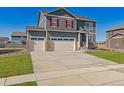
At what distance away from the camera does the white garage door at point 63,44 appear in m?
21.2

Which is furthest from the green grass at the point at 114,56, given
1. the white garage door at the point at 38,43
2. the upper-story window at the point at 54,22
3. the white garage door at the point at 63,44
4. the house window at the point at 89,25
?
the house window at the point at 89,25

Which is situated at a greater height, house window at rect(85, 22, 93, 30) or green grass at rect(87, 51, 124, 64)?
house window at rect(85, 22, 93, 30)

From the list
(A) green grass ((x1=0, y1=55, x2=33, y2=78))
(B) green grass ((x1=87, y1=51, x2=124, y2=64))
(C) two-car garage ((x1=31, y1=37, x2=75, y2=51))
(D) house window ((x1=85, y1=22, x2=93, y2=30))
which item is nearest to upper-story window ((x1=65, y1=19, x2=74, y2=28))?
(C) two-car garage ((x1=31, y1=37, x2=75, y2=51))

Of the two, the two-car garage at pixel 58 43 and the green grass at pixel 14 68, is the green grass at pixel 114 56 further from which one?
the green grass at pixel 14 68

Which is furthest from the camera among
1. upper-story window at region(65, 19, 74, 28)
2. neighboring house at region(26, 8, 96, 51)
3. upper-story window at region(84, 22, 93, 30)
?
upper-story window at region(84, 22, 93, 30)

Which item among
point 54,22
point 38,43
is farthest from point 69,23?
→ point 38,43

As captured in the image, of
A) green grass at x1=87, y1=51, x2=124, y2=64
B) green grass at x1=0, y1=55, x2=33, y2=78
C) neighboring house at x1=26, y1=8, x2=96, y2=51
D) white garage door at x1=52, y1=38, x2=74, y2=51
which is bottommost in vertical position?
green grass at x1=0, y1=55, x2=33, y2=78

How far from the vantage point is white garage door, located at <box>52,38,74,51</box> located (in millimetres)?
21156

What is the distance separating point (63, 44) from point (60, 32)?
198 centimetres

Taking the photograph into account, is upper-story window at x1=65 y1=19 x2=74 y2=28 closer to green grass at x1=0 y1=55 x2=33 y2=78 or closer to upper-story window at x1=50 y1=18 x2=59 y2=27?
upper-story window at x1=50 y1=18 x2=59 y2=27

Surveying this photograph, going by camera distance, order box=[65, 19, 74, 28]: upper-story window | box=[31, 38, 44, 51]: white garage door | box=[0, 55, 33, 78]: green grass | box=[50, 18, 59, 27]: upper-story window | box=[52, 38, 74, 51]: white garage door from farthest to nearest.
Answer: box=[65, 19, 74, 28]: upper-story window < box=[50, 18, 59, 27]: upper-story window < box=[52, 38, 74, 51]: white garage door < box=[31, 38, 44, 51]: white garage door < box=[0, 55, 33, 78]: green grass
